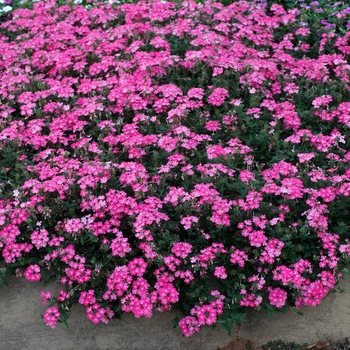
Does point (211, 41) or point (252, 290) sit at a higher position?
point (211, 41)

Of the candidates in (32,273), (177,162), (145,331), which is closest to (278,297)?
(145,331)

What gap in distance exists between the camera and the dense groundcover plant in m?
4.49

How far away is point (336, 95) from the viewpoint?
6125 millimetres

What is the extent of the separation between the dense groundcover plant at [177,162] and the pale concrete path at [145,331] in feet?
0.60

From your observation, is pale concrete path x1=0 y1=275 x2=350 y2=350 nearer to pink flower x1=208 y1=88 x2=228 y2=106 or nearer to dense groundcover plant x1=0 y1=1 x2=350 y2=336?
dense groundcover plant x1=0 y1=1 x2=350 y2=336

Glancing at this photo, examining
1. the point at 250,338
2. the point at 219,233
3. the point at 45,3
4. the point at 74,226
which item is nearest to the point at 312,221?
the point at 219,233

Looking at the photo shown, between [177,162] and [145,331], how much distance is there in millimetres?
1544

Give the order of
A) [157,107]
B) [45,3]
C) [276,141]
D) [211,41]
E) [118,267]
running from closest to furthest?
[118,267] < [276,141] < [157,107] < [211,41] < [45,3]

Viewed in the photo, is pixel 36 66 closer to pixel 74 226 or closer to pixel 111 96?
pixel 111 96

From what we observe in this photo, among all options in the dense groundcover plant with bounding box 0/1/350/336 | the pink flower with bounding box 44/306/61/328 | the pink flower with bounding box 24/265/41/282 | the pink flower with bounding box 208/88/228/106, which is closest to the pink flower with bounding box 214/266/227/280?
the dense groundcover plant with bounding box 0/1/350/336

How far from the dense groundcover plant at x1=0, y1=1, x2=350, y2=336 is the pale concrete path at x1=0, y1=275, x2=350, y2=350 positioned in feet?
0.60

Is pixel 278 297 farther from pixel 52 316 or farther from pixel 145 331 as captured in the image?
pixel 52 316

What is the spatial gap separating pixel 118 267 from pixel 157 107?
6.84 feet

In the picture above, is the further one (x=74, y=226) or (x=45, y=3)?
(x=45, y=3)
